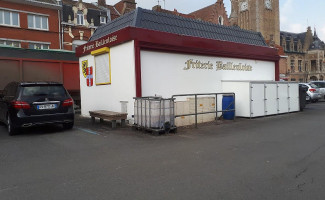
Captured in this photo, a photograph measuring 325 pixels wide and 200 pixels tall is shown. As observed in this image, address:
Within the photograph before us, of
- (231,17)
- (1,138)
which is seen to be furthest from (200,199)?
(231,17)

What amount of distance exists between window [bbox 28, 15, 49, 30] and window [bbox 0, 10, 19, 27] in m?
1.12

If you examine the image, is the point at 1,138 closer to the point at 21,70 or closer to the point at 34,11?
the point at 21,70

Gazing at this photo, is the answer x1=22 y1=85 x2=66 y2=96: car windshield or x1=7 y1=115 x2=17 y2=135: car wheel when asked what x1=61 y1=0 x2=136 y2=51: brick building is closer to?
x1=22 y1=85 x2=66 y2=96: car windshield

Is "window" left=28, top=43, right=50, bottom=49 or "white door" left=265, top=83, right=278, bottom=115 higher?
"window" left=28, top=43, right=50, bottom=49

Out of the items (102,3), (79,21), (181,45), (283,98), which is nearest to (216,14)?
(102,3)

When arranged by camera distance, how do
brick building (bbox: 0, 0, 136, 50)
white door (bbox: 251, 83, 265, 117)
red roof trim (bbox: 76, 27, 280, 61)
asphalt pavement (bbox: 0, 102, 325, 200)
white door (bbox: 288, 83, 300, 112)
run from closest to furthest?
asphalt pavement (bbox: 0, 102, 325, 200) → red roof trim (bbox: 76, 27, 280, 61) → white door (bbox: 251, 83, 265, 117) → white door (bbox: 288, 83, 300, 112) → brick building (bbox: 0, 0, 136, 50)

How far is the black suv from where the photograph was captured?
8109 millimetres

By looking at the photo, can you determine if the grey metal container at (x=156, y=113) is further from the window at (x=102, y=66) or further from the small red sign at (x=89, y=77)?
the small red sign at (x=89, y=77)

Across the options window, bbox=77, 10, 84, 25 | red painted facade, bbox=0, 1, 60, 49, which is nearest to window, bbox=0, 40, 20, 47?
red painted facade, bbox=0, 1, 60, 49

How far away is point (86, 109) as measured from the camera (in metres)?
13.8

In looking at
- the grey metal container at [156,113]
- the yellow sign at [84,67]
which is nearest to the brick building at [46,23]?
the yellow sign at [84,67]

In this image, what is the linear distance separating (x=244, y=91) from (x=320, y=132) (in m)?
4.15

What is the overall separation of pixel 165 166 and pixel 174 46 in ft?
22.6

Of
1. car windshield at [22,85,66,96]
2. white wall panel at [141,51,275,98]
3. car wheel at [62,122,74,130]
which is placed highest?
white wall panel at [141,51,275,98]
